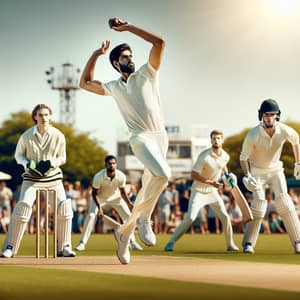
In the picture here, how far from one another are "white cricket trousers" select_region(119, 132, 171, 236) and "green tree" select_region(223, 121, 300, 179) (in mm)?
78759

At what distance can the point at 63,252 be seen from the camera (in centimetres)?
1802

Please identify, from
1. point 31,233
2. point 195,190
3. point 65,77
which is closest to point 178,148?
point 65,77

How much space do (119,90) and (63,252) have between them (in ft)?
13.2

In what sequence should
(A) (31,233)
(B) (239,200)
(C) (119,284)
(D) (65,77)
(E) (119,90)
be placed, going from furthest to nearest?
(D) (65,77), (A) (31,233), (B) (239,200), (E) (119,90), (C) (119,284)

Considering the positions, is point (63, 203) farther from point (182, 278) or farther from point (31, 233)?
point (31, 233)

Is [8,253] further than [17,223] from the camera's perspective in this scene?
No

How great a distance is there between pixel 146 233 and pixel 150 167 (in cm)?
96

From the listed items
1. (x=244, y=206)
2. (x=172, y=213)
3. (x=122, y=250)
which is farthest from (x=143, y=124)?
(x=172, y=213)

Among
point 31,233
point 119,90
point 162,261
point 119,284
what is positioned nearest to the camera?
point 119,284

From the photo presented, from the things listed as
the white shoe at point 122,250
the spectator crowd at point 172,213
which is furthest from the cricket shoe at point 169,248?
the spectator crowd at point 172,213

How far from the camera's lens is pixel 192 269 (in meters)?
14.3

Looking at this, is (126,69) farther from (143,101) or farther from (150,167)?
(150,167)

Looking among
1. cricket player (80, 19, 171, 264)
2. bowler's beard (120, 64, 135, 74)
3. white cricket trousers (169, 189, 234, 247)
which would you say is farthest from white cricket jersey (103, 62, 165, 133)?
white cricket trousers (169, 189, 234, 247)

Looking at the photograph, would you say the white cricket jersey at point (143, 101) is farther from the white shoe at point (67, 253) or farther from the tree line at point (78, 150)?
the tree line at point (78, 150)
